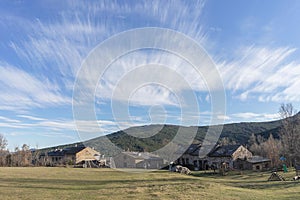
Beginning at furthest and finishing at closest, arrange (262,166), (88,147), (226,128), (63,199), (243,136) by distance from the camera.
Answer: (226,128) < (243,136) < (88,147) < (262,166) < (63,199)

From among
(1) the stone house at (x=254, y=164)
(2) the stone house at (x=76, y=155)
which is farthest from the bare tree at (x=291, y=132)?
(2) the stone house at (x=76, y=155)

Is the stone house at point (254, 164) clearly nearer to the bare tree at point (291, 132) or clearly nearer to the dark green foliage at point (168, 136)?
the bare tree at point (291, 132)

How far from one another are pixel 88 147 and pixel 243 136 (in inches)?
3465

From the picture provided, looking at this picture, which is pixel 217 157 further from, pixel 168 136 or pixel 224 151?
pixel 168 136

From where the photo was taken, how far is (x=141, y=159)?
66375 mm

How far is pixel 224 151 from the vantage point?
58094mm

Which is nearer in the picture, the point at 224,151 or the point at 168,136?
the point at 224,151

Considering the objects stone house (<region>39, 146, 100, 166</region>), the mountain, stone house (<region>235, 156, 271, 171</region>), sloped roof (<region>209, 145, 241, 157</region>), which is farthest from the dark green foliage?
stone house (<region>235, 156, 271, 171</region>)

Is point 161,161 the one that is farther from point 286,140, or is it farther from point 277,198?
point 277,198

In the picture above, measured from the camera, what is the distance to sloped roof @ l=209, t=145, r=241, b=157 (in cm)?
5621

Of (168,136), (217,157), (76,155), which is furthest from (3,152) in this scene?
(168,136)

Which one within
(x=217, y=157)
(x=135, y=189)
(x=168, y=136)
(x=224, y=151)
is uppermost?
(x=168, y=136)

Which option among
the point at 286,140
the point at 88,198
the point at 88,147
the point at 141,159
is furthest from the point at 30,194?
the point at 88,147

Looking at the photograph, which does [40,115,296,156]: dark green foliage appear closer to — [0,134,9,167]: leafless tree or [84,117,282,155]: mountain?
[84,117,282,155]: mountain
